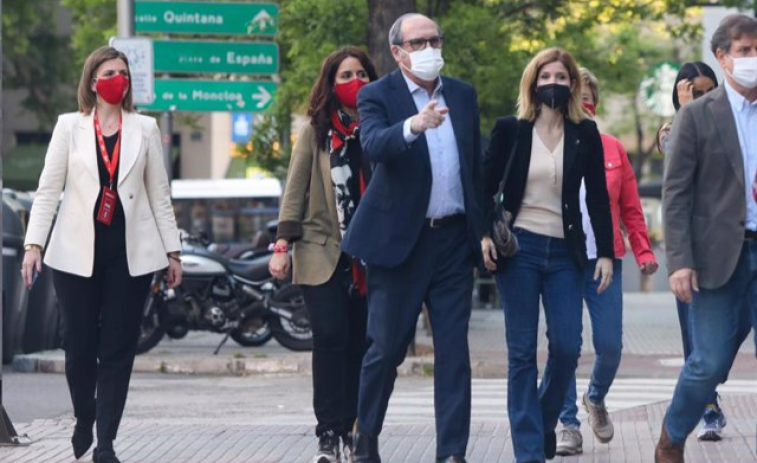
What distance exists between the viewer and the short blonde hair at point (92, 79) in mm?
7875

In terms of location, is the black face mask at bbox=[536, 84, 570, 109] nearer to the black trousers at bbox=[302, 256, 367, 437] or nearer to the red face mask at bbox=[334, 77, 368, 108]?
the red face mask at bbox=[334, 77, 368, 108]

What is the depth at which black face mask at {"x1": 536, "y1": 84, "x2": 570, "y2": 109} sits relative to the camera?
23.8ft

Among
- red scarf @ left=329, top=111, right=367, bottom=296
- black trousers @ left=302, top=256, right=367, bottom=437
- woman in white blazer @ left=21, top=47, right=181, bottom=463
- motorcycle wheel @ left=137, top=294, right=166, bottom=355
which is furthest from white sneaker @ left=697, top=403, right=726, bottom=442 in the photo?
A: motorcycle wheel @ left=137, top=294, right=166, bottom=355

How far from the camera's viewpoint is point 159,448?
8.72 meters

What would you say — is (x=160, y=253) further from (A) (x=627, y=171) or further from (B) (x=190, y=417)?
(B) (x=190, y=417)

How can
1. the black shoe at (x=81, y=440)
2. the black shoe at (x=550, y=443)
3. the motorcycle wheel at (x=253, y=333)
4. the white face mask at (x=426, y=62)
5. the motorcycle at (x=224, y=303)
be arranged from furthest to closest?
1. the motorcycle wheel at (x=253, y=333)
2. the motorcycle at (x=224, y=303)
3. the black shoe at (x=81, y=440)
4. the black shoe at (x=550, y=443)
5. the white face mask at (x=426, y=62)

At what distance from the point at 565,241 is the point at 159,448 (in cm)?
268

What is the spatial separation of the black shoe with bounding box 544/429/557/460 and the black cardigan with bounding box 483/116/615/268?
0.83 meters

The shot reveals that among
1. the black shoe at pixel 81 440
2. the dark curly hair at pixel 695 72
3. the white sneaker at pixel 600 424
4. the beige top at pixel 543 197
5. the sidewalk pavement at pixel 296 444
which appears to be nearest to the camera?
the beige top at pixel 543 197

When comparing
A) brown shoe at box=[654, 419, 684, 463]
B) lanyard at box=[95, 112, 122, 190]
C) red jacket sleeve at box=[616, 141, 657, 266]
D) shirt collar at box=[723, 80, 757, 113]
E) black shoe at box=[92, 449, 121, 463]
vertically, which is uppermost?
shirt collar at box=[723, 80, 757, 113]

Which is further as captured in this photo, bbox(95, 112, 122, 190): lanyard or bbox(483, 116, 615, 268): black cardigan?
bbox(95, 112, 122, 190): lanyard

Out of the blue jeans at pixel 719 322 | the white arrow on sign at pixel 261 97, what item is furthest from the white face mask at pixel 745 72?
the white arrow on sign at pixel 261 97

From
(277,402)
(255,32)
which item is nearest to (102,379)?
(277,402)

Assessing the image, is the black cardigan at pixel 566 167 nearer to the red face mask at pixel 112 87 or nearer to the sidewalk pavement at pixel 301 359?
the red face mask at pixel 112 87
